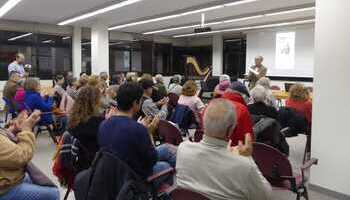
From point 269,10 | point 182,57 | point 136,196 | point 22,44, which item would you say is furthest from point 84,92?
point 182,57

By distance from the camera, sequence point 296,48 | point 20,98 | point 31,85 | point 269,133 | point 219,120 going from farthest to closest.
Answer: point 296,48, point 20,98, point 31,85, point 269,133, point 219,120

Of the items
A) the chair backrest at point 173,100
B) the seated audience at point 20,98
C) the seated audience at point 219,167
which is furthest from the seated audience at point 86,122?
the seated audience at point 20,98

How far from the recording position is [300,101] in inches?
186

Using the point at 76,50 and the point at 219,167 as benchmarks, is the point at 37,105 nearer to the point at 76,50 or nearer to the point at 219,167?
the point at 219,167

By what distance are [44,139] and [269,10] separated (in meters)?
6.45

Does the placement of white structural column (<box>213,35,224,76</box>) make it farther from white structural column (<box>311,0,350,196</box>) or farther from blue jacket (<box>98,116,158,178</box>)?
blue jacket (<box>98,116,158,178</box>)

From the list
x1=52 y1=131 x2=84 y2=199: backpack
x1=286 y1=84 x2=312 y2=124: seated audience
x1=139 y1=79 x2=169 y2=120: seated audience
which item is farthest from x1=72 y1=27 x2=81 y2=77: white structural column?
x1=52 y1=131 x2=84 y2=199: backpack

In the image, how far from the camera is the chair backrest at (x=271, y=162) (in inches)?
97.5

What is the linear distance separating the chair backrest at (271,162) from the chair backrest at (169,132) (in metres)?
1.18

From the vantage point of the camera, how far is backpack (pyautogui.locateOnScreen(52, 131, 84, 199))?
2691 millimetres

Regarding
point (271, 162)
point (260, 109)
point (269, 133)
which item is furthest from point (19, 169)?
point (260, 109)

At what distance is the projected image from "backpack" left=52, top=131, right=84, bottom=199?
439 inches

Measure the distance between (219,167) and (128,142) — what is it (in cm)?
73

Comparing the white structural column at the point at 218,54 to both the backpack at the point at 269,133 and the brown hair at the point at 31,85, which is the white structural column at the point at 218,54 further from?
the backpack at the point at 269,133
